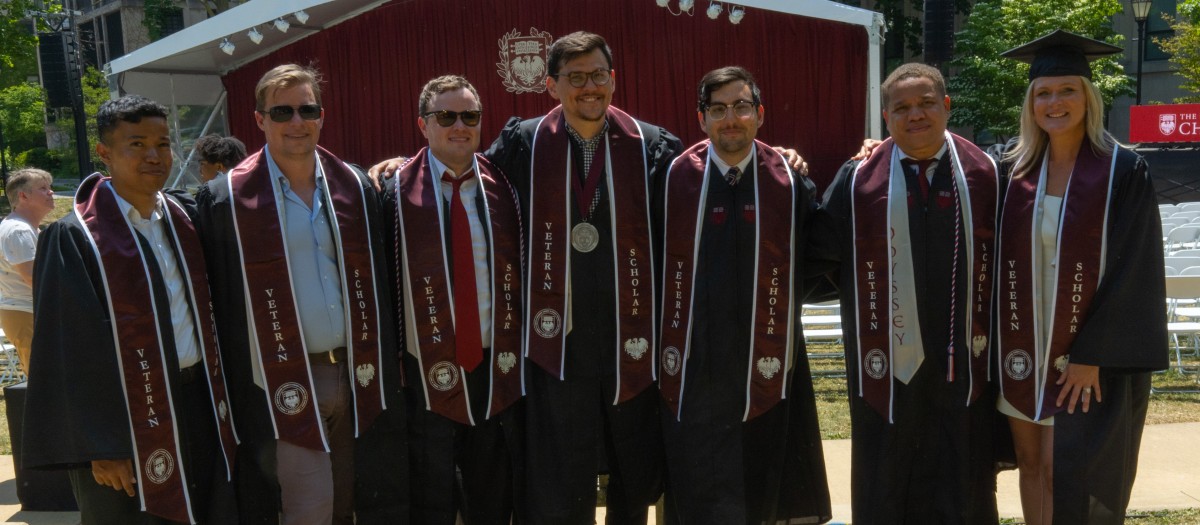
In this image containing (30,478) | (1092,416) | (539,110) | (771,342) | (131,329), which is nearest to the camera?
(131,329)

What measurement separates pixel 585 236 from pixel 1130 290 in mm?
1729

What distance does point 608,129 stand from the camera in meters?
3.26

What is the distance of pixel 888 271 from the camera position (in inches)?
123

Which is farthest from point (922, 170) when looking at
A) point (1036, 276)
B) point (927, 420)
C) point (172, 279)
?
point (172, 279)

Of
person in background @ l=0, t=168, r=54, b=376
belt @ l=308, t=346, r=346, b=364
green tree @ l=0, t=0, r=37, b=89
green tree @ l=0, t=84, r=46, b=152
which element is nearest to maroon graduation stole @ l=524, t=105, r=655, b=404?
belt @ l=308, t=346, r=346, b=364

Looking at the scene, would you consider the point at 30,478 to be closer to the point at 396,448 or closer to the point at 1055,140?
the point at 396,448

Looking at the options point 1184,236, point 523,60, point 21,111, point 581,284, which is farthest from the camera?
point 21,111

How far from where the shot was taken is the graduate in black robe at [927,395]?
3.08 metres

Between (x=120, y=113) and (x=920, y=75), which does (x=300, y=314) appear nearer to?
(x=120, y=113)

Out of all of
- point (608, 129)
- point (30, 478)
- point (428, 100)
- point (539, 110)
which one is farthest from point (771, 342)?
point (539, 110)

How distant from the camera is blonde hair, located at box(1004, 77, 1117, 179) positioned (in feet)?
9.91

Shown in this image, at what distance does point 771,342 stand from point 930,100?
96 cm

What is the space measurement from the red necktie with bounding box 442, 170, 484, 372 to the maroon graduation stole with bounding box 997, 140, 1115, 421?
5.76 feet

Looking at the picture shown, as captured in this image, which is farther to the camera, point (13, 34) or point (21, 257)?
point (13, 34)
